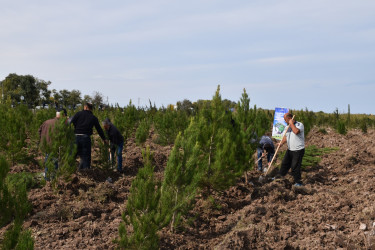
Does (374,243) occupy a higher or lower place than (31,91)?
lower

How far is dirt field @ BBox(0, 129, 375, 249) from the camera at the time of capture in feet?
15.6

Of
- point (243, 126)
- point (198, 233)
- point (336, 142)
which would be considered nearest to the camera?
point (198, 233)

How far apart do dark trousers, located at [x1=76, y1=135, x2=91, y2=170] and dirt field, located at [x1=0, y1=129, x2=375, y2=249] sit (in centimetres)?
24

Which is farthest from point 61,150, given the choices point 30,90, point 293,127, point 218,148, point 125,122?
point 30,90

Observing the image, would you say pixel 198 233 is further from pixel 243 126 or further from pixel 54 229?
pixel 243 126

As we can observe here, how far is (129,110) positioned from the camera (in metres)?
11.7

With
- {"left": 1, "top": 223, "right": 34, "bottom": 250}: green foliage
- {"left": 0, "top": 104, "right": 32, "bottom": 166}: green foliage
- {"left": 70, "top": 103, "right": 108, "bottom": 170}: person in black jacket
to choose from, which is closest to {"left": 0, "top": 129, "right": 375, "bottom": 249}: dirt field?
{"left": 70, "top": 103, "right": 108, "bottom": 170}: person in black jacket

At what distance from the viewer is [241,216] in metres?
5.58

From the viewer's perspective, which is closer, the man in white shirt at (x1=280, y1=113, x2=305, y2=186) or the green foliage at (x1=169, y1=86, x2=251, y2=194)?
the green foliage at (x1=169, y1=86, x2=251, y2=194)

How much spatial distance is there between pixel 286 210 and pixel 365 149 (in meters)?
6.36

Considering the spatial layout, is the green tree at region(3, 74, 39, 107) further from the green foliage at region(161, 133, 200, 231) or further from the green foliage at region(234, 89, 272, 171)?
the green foliage at region(161, 133, 200, 231)

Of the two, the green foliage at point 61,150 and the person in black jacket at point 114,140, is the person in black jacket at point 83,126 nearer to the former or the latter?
the person in black jacket at point 114,140

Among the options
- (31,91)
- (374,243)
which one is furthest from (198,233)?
(31,91)

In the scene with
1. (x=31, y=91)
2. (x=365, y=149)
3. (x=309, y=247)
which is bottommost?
(x=309, y=247)
